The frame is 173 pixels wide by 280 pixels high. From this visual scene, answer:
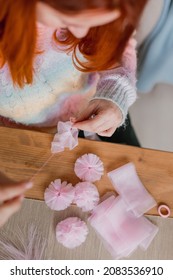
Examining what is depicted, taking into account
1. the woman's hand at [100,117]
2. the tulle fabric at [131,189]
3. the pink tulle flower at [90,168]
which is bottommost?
the tulle fabric at [131,189]

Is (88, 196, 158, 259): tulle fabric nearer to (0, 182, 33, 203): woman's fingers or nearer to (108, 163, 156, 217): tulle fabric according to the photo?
(108, 163, 156, 217): tulle fabric

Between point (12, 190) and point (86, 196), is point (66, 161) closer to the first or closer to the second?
point (86, 196)

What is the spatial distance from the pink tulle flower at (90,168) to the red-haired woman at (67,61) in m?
0.06

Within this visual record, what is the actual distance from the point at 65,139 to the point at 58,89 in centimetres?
13

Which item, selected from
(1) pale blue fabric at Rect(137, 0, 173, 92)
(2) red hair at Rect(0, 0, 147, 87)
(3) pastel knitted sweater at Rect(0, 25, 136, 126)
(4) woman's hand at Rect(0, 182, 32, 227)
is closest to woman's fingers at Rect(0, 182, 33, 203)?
(4) woman's hand at Rect(0, 182, 32, 227)

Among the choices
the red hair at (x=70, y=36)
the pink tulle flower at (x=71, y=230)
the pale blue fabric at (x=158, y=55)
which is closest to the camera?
the red hair at (x=70, y=36)

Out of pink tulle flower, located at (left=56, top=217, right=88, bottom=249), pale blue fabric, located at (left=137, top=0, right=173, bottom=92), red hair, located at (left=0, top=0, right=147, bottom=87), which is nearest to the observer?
red hair, located at (left=0, top=0, right=147, bottom=87)

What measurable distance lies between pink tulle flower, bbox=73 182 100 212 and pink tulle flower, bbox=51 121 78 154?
8cm

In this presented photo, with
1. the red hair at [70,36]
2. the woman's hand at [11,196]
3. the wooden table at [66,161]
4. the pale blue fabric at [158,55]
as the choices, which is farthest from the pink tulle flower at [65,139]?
the pale blue fabric at [158,55]

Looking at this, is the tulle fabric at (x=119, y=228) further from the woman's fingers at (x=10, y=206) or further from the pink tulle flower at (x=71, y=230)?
the woman's fingers at (x=10, y=206)

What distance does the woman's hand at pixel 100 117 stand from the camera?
733 millimetres

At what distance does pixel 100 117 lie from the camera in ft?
2.42

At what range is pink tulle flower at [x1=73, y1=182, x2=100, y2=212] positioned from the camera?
73 cm

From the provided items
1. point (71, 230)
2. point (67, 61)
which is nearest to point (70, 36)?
point (67, 61)
